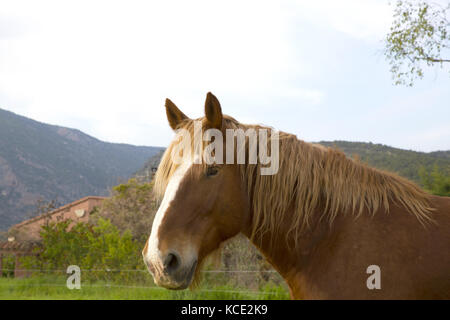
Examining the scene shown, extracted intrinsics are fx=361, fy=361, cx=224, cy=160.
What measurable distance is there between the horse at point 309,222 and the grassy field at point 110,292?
158 inches

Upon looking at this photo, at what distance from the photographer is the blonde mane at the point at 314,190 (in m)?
2.09

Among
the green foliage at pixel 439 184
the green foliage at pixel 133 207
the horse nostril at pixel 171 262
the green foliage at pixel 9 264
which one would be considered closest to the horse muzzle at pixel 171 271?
the horse nostril at pixel 171 262

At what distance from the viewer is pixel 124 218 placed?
1449 cm

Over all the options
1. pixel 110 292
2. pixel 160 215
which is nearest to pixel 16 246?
pixel 110 292

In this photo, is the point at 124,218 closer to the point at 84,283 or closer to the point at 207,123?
the point at 84,283

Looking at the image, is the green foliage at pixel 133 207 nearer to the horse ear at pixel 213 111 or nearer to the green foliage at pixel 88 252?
the green foliage at pixel 88 252

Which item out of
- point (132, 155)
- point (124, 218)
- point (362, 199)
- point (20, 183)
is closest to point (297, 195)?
point (362, 199)

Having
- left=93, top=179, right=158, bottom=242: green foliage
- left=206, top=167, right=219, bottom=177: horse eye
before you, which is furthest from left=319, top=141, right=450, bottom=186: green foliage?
left=206, top=167, right=219, bottom=177: horse eye

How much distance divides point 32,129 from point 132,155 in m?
18.2

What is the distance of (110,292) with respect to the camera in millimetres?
8070

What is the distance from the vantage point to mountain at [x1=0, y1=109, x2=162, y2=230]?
155 feet

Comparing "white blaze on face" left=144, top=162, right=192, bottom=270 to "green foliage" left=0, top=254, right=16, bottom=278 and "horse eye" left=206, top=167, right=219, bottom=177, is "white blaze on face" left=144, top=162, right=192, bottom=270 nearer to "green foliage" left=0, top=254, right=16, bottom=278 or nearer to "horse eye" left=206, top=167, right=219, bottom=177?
"horse eye" left=206, top=167, right=219, bottom=177

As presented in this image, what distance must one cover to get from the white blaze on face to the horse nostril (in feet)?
0.12

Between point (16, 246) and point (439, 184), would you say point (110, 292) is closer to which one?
point (439, 184)
